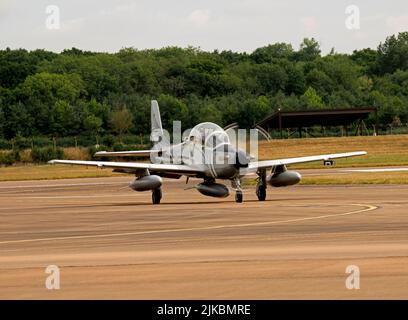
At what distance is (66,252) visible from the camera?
63.7 feet

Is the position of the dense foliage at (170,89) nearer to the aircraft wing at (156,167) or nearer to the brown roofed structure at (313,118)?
the brown roofed structure at (313,118)

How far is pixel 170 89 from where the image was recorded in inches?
5610

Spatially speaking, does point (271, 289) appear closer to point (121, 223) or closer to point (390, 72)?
point (121, 223)

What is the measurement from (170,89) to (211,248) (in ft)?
406

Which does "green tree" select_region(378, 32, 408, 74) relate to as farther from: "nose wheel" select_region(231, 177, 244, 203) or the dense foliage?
"nose wheel" select_region(231, 177, 244, 203)

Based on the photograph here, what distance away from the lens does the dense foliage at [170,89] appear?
10475 cm

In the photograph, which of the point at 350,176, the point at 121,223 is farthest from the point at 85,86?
the point at 121,223

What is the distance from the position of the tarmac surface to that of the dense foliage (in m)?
59.1

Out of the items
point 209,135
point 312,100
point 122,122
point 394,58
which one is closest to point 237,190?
point 209,135

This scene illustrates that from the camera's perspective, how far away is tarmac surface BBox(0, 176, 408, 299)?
13.9 metres

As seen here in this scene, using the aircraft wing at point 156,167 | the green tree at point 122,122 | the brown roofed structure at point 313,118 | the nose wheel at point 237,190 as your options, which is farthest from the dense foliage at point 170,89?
the nose wheel at point 237,190

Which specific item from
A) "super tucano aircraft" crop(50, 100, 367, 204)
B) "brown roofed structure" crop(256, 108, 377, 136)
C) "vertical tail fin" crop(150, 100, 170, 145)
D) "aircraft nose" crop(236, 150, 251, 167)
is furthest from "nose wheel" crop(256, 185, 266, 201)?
"brown roofed structure" crop(256, 108, 377, 136)

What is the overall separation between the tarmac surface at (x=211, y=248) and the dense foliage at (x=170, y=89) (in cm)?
5906

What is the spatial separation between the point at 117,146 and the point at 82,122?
21.5 metres
